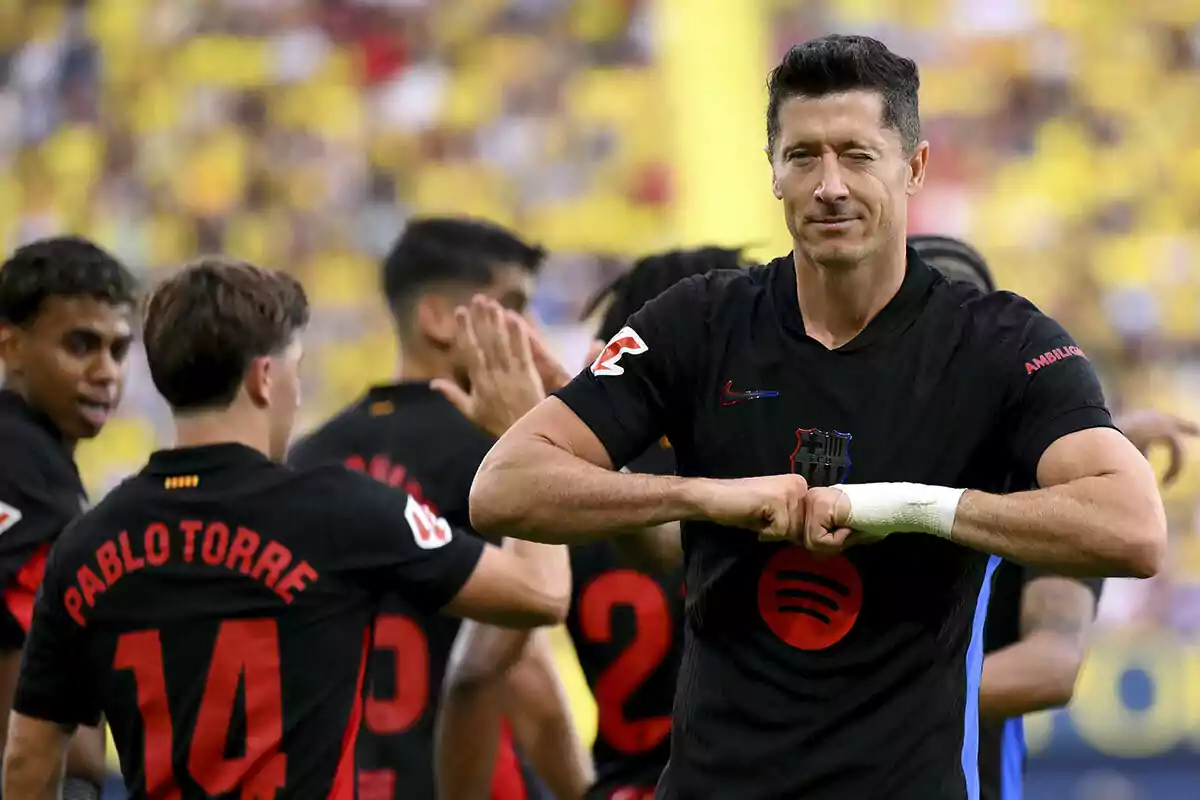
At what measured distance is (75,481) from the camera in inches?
166

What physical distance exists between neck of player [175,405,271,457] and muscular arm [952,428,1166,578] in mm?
1385

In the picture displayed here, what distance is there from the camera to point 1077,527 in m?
2.60

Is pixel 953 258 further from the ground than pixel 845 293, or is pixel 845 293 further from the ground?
pixel 953 258

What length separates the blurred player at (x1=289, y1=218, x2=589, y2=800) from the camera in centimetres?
454

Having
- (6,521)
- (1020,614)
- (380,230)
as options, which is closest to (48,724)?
(6,521)

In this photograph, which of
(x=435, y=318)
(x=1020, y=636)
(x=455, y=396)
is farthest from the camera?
(x=435, y=318)

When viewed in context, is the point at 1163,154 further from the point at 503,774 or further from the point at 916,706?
the point at 916,706

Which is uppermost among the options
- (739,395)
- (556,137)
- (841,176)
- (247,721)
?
(556,137)

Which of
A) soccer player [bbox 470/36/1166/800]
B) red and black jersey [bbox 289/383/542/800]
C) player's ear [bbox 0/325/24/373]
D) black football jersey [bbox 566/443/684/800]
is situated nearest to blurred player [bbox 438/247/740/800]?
black football jersey [bbox 566/443/684/800]

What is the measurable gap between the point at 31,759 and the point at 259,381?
32.8 inches

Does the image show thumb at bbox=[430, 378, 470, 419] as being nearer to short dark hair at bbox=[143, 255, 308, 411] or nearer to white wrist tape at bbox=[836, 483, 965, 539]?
short dark hair at bbox=[143, 255, 308, 411]

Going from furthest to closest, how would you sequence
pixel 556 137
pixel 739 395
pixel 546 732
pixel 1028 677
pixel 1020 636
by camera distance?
1. pixel 556 137
2. pixel 546 732
3. pixel 1020 636
4. pixel 1028 677
5. pixel 739 395

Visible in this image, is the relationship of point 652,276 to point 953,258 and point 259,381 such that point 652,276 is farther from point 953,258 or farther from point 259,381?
point 259,381

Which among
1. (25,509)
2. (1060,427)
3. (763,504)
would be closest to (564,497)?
(763,504)
